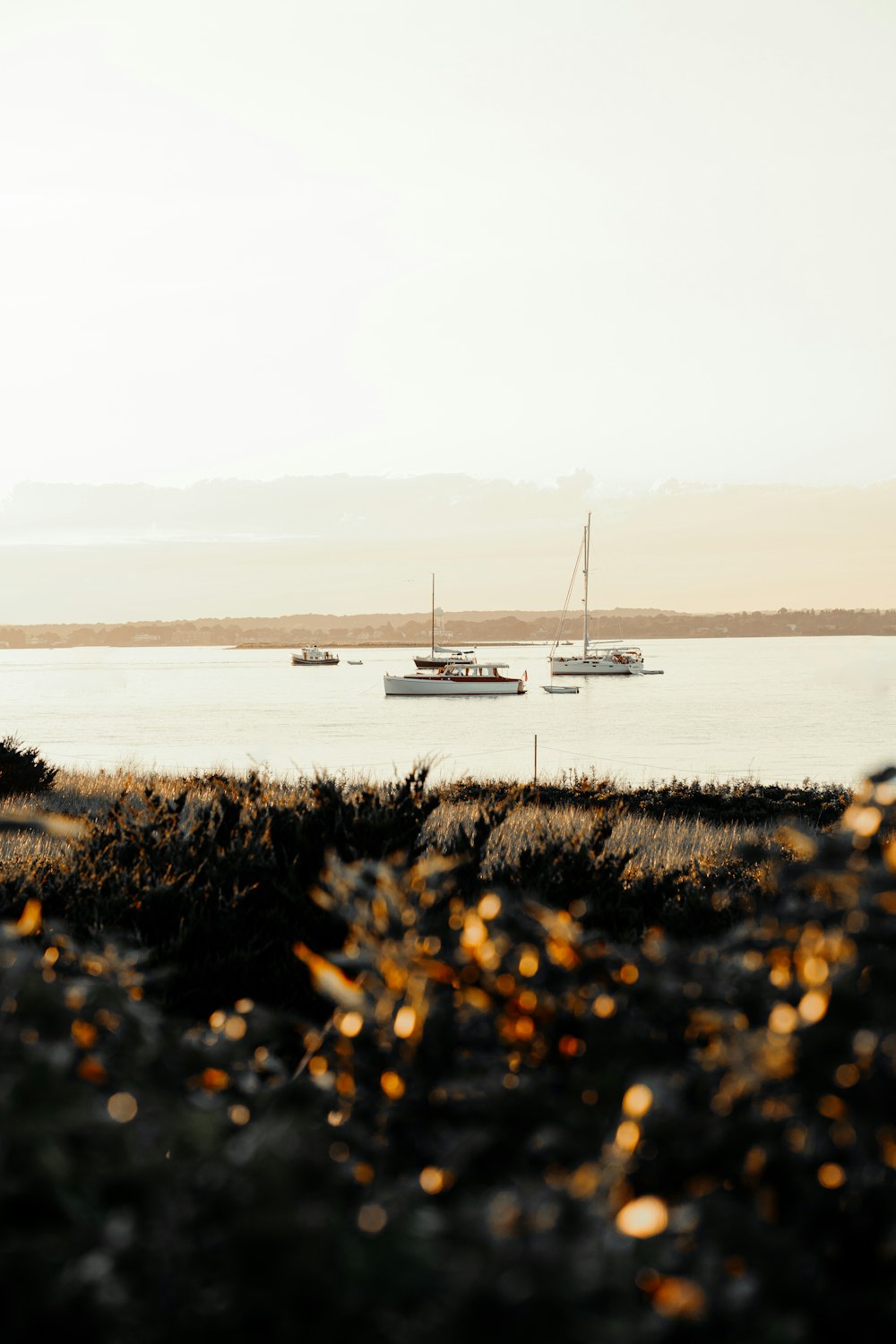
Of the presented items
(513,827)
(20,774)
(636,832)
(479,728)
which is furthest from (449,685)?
(513,827)

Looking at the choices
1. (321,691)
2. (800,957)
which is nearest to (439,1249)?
(800,957)

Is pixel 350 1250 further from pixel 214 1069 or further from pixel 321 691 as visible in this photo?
pixel 321 691

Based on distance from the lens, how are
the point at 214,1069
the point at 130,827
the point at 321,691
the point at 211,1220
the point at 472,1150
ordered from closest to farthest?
the point at 211,1220 < the point at 472,1150 < the point at 214,1069 < the point at 130,827 < the point at 321,691

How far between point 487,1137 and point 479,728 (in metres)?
48.7

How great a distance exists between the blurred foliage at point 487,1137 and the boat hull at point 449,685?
222 ft

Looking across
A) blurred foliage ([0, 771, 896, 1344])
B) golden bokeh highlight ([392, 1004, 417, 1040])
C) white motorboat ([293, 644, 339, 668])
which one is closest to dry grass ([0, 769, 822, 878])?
blurred foliage ([0, 771, 896, 1344])

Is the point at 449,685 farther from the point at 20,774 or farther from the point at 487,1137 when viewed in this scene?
the point at 487,1137

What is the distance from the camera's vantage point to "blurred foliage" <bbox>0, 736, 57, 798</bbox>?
14.4 metres

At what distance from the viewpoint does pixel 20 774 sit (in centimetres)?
1473

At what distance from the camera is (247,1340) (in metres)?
1.14

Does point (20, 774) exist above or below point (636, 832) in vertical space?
above

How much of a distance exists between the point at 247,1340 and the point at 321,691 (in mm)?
81432

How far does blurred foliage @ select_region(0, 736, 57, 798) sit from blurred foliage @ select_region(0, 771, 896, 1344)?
43.2ft

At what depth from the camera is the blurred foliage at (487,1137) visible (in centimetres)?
111
